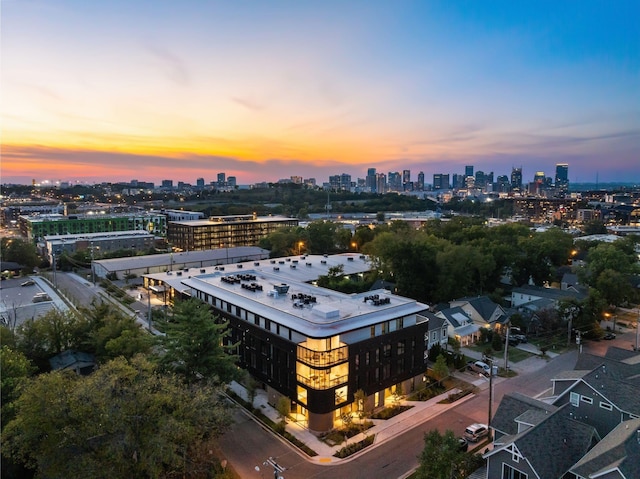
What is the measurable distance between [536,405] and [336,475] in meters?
9.71

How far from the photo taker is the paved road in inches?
759

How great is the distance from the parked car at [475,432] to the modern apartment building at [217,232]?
6943 centimetres

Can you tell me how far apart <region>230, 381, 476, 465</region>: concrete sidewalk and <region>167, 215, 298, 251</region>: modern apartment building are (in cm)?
6022

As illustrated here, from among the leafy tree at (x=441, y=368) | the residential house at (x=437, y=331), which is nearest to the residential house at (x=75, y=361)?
the leafy tree at (x=441, y=368)

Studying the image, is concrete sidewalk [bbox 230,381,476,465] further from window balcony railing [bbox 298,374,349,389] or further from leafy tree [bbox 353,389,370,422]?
window balcony railing [bbox 298,374,349,389]

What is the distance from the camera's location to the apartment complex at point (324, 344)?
22859mm

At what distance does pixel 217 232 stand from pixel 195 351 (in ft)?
216

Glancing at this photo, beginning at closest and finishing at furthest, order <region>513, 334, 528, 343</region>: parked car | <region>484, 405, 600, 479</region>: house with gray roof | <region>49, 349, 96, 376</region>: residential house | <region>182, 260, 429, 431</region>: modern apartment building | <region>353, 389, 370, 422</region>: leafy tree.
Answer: <region>484, 405, 600, 479</region>: house with gray roof < <region>182, 260, 429, 431</region>: modern apartment building < <region>353, 389, 370, 422</region>: leafy tree < <region>49, 349, 96, 376</region>: residential house < <region>513, 334, 528, 343</region>: parked car

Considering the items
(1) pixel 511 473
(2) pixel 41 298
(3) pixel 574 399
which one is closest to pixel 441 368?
(3) pixel 574 399

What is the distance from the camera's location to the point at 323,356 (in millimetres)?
22625

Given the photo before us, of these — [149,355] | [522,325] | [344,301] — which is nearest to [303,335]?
[344,301]

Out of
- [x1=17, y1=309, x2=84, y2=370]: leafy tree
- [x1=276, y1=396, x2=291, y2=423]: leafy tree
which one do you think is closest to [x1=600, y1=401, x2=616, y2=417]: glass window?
[x1=276, y1=396, x2=291, y2=423]: leafy tree

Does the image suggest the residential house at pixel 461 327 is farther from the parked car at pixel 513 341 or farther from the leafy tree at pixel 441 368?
the leafy tree at pixel 441 368

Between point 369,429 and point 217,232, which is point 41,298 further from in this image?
point 217,232
